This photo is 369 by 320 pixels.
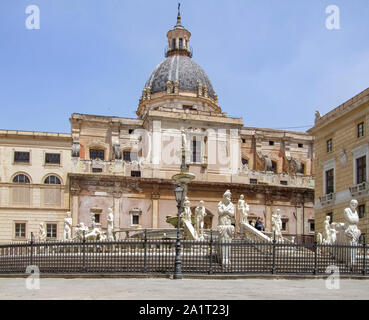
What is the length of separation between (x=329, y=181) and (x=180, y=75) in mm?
22703

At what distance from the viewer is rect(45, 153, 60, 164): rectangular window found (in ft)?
141

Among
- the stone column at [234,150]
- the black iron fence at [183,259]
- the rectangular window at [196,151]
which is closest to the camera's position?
the black iron fence at [183,259]

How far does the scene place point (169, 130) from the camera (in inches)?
1815

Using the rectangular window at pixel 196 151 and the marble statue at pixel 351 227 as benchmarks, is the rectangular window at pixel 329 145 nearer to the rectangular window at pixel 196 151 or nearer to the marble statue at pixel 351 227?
the rectangular window at pixel 196 151

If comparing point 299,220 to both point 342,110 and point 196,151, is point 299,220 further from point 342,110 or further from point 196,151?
point 342,110

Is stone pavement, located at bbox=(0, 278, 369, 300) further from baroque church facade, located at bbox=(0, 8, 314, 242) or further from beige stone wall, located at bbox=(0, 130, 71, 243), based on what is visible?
beige stone wall, located at bbox=(0, 130, 71, 243)

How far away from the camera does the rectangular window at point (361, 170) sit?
3112 centimetres

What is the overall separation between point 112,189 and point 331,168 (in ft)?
54.9

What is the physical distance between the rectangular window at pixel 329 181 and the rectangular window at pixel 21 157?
21.4m

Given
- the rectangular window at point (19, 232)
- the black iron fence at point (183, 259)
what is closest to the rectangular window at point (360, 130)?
the black iron fence at point (183, 259)

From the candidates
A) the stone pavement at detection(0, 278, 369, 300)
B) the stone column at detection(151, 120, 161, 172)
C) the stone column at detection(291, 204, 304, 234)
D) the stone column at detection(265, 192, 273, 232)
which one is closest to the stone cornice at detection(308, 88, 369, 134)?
the stone column at detection(265, 192, 273, 232)
